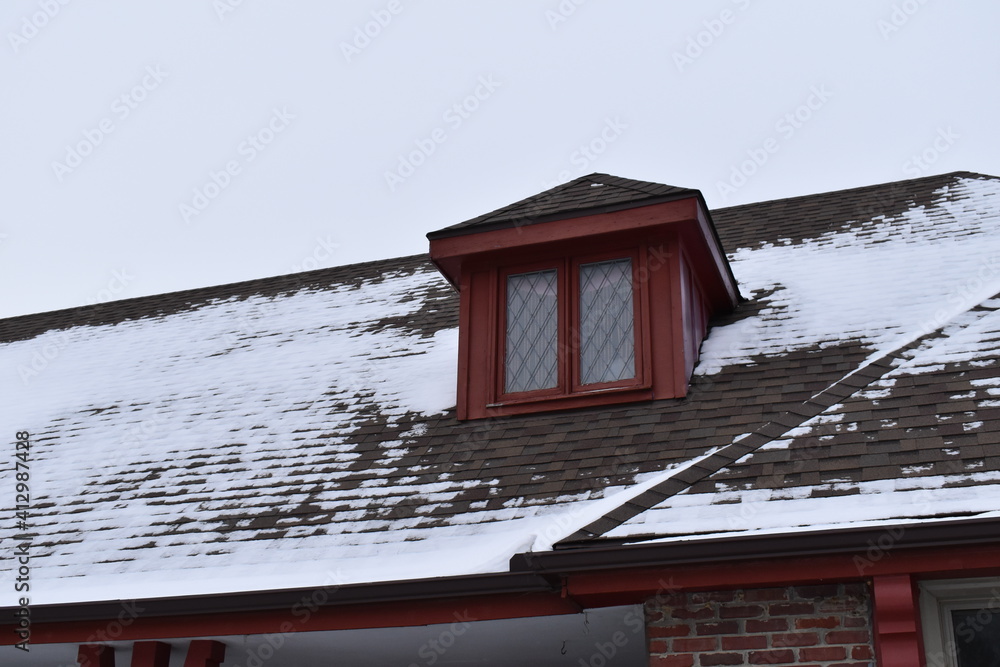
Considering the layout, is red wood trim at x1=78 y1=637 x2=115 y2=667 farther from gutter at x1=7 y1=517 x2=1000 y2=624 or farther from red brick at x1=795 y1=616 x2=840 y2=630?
red brick at x1=795 y1=616 x2=840 y2=630

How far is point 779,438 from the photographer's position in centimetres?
601

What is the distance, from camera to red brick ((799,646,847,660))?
5.09 metres

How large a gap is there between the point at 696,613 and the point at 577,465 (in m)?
1.43

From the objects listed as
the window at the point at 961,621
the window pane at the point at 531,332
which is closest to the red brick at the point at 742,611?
the window at the point at 961,621

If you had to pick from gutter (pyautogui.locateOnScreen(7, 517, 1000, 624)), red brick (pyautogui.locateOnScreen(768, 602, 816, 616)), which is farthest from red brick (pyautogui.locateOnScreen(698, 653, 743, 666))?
gutter (pyautogui.locateOnScreen(7, 517, 1000, 624))

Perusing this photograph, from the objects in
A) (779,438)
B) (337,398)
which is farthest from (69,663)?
(779,438)

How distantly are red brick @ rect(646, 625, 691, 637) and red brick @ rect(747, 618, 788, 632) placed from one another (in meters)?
0.32

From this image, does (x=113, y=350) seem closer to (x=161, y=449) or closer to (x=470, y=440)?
(x=161, y=449)

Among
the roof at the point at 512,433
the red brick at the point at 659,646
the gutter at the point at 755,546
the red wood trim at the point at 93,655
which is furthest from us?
the red wood trim at the point at 93,655

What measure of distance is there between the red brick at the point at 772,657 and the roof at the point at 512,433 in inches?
25.6

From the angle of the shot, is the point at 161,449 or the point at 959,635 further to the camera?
the point at 161,449

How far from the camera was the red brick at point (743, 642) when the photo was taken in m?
5.22

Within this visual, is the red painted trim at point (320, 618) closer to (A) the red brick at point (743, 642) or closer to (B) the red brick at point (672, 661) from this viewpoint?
(B) the red brick at point (672, 661)

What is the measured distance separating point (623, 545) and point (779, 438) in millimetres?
1368
